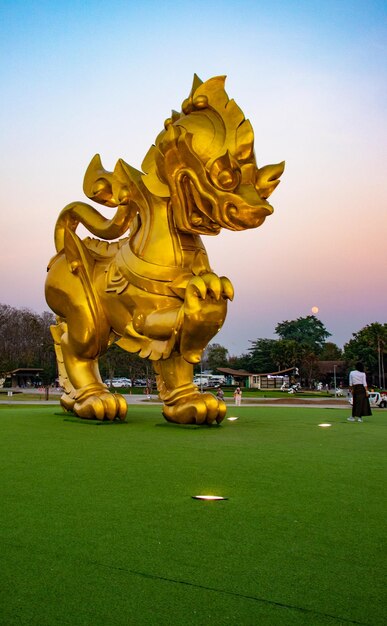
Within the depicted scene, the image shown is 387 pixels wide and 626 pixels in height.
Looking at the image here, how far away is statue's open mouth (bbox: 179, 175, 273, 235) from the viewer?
6043 millimetres

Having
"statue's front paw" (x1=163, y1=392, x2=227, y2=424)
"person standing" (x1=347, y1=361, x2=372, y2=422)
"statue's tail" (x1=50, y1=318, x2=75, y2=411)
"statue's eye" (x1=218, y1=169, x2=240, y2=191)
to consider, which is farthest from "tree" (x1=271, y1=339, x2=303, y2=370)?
"statue's eye" (x1=218, y1=169, x2=240, y2=191)

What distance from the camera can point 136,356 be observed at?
3719 cm

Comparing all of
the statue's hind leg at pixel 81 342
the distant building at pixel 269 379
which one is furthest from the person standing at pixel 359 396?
the distant building at pixel 269 379

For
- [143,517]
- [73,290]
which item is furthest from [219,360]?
[143,517]

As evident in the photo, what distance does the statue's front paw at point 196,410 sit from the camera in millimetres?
6422

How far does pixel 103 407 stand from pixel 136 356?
3066 cm

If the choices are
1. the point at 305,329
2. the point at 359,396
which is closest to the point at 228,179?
the point at 359,396

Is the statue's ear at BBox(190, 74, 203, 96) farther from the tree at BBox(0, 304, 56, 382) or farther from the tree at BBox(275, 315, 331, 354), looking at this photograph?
the tree at BBox(275, 315, 331, 354)

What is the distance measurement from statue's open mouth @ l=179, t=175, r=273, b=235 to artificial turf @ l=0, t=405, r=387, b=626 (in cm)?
258

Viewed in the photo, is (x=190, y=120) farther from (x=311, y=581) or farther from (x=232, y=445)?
(x=311, y=581)

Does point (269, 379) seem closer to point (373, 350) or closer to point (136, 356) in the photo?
point (373, 350)

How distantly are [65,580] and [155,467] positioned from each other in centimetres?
202

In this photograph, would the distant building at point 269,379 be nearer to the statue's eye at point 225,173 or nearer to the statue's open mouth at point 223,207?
the statue's open mouth at point 223,207

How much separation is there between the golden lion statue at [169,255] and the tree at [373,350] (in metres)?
38.1
